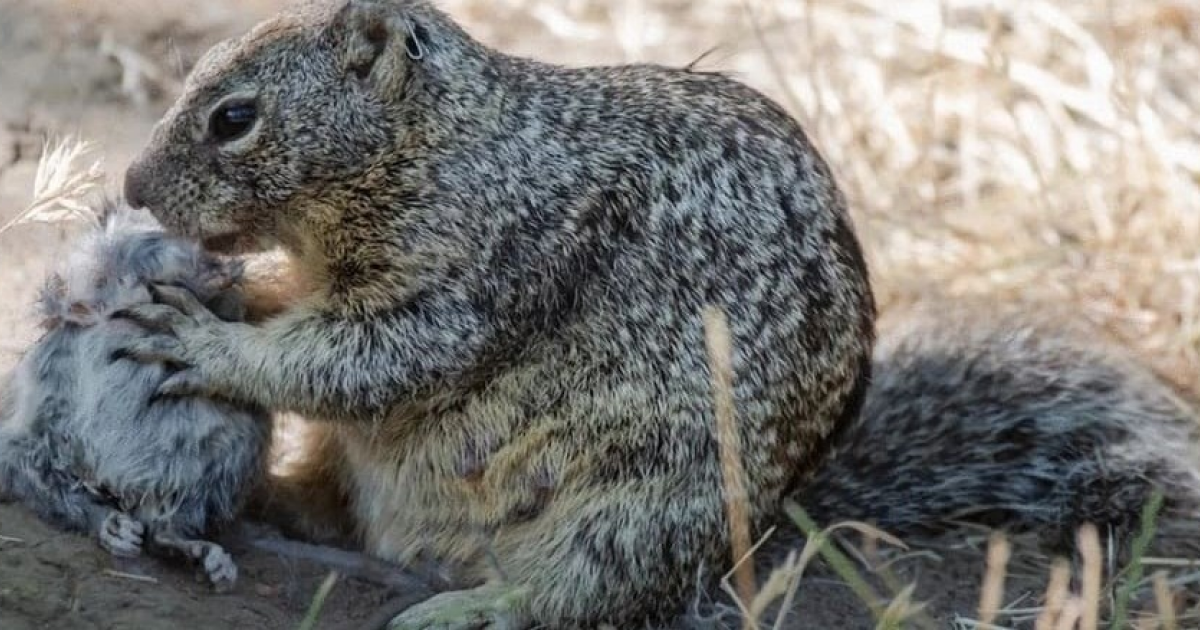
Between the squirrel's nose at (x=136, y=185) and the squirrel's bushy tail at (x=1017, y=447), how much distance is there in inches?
77.8

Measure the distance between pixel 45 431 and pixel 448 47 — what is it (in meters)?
1.43

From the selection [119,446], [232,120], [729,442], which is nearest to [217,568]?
[119,446]

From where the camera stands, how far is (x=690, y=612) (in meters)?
4.96

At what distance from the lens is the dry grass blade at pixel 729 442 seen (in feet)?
15.7

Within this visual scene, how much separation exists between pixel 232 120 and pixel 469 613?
1363mm

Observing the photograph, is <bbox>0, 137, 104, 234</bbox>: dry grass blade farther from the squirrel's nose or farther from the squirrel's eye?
the squirrel's eye

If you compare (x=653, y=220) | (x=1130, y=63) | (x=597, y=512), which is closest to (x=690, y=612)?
(x=597, y=512)

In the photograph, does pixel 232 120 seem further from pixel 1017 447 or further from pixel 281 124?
pixel 1017 447

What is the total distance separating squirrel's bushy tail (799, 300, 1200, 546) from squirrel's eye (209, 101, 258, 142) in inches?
72.6

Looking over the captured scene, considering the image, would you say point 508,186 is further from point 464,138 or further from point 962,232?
point 962,232

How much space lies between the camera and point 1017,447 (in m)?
5.47

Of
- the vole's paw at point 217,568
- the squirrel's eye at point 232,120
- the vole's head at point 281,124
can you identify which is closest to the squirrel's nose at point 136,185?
the vole's head at point 281,124

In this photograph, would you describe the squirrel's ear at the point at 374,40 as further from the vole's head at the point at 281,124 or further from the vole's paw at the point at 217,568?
the vole's paw at the point at 217,568

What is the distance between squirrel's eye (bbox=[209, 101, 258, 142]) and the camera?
4.74m
